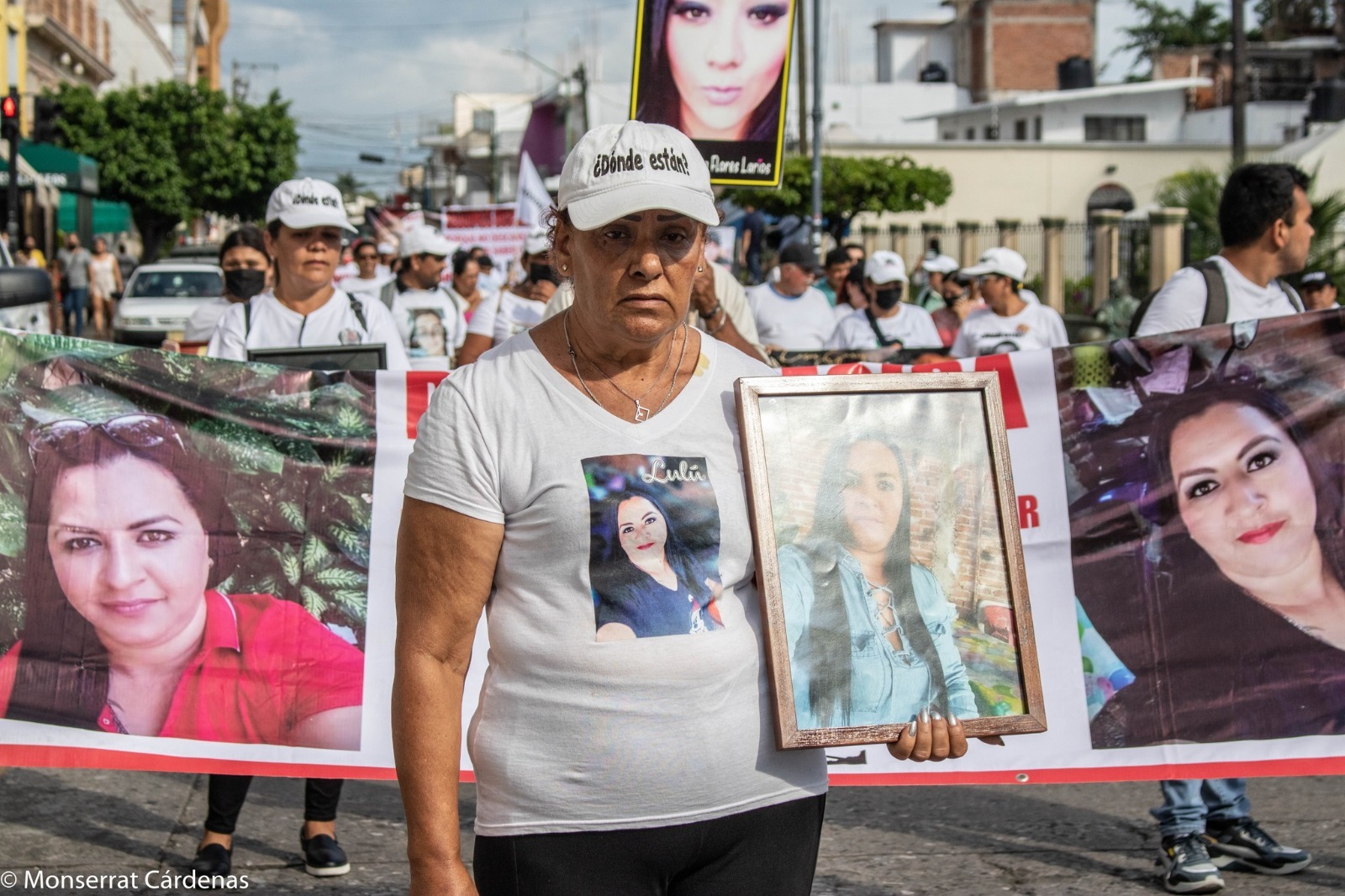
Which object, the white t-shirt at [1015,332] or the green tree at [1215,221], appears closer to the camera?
the white t-shirt at [1015,332]

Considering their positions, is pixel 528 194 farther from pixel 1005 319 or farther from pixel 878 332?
pixel 1005 319

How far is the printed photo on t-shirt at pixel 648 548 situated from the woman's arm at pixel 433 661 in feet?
0.60

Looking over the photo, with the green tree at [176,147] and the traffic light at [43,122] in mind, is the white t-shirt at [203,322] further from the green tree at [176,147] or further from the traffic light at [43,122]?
the green tree at [176,147]

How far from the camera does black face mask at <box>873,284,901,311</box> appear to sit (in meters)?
10.6

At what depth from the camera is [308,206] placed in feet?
18.2

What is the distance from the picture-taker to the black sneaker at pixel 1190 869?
4.77m

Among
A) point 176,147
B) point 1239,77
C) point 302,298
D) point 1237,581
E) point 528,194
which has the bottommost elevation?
point 1237,581

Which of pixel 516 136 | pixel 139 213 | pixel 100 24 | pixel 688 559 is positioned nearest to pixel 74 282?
pixel 139 213

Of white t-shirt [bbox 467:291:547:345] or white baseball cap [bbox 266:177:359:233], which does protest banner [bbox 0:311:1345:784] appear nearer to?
white baseball cap [bbox 266:177:359:233]

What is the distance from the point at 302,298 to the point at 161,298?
2269cm

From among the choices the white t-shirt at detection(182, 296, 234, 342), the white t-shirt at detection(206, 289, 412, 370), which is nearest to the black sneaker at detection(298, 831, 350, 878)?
the white t-shirt at detection(206, 289, 412, 370)

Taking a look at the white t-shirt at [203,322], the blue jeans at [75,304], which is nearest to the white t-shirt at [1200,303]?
the white t-shirt at [203,322]

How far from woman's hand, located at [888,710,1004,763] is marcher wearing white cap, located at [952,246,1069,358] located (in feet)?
19.7

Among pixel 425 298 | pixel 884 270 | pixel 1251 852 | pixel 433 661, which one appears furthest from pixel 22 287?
pixel 884 270
